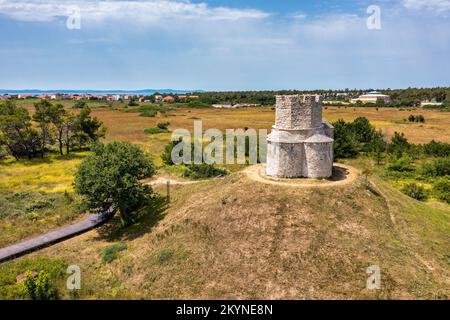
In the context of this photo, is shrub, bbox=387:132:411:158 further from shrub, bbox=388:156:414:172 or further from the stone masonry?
the stone masonry

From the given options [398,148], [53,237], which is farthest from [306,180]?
[398,148]

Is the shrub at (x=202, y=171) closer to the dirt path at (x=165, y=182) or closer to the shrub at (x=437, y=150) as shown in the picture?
the dirt path at (x=165, y=182)

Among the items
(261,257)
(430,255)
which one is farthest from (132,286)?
(430,255)

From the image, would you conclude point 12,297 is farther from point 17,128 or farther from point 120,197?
point 17,128

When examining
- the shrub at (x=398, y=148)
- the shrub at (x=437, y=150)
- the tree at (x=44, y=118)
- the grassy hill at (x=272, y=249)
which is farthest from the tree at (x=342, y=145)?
the tree at (x=44, y=118)

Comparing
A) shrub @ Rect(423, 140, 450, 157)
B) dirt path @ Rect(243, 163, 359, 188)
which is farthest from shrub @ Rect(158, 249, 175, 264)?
shrub @ Rect(423, 140, 450, 157)
